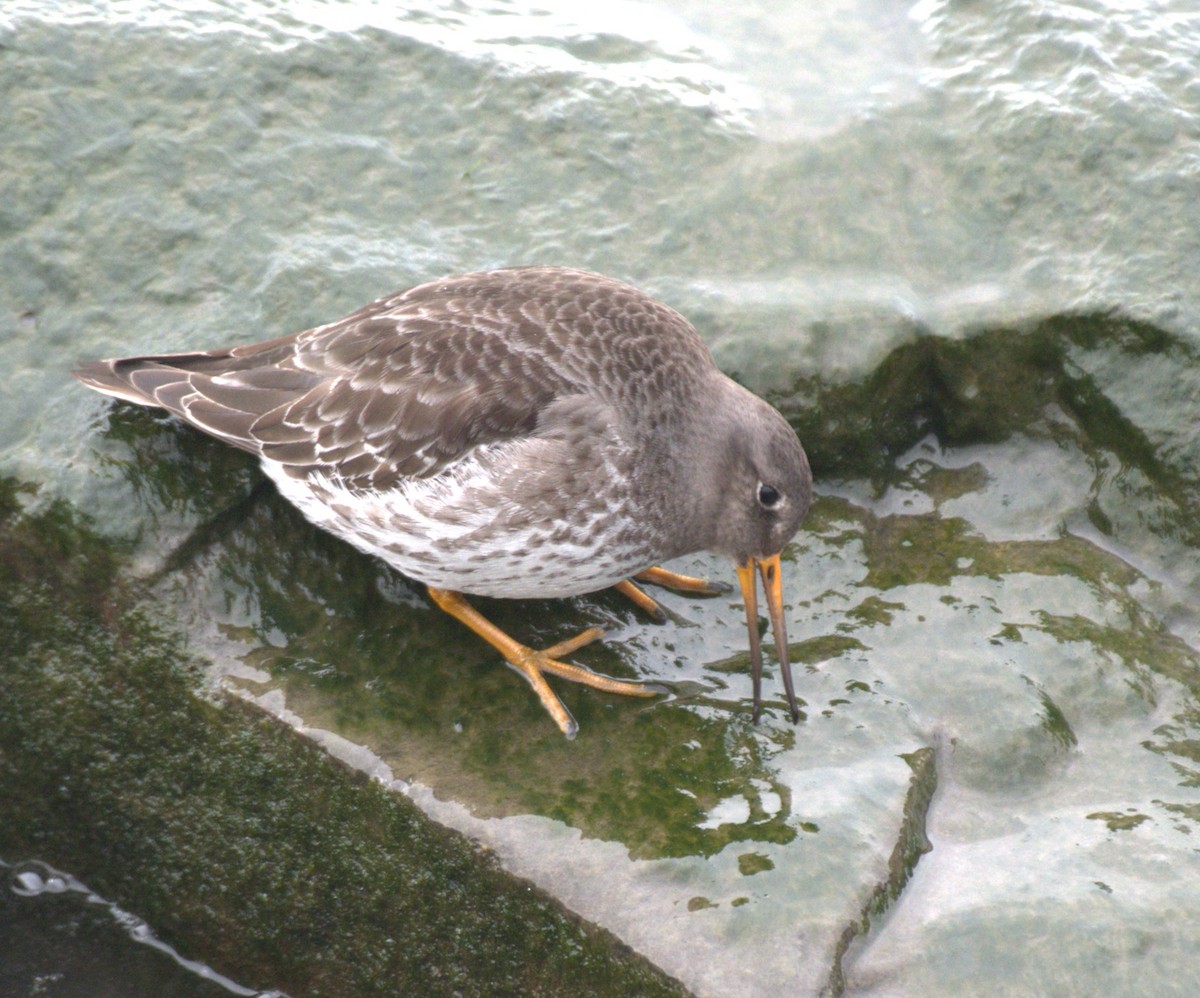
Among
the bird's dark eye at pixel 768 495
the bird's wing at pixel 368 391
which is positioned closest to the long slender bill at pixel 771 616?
the bird's dark eye at pixel 768 495

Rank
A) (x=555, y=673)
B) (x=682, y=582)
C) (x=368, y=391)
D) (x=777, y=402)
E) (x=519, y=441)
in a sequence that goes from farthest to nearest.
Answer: (x=777, y=402) → (x=682, y=582) → (x=555, y=673) → (x=368, y=391) → (x=519, y=441)

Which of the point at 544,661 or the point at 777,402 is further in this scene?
the point at 777,402

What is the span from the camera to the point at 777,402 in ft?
20.0

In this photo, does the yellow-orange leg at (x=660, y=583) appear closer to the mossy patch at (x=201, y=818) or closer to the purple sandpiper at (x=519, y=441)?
the purple sandpiper at (x=519, y=441)

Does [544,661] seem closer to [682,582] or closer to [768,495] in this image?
[682,582]

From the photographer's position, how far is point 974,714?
514cm

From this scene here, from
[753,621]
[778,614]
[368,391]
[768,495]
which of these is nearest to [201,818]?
[368,391]

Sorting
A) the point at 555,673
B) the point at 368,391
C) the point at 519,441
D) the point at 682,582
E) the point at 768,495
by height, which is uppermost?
the point at 368,391

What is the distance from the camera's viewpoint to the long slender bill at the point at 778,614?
5.08 m

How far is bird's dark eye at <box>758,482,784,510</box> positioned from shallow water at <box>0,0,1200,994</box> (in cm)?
74

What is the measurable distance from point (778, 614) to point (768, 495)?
511 millimetres

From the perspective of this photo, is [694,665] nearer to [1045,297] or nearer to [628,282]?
[628,282]

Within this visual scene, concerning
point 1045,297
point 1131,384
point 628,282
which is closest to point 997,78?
point 1045,297

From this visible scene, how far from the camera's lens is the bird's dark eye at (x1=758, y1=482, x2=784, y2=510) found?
5148 millimetres
